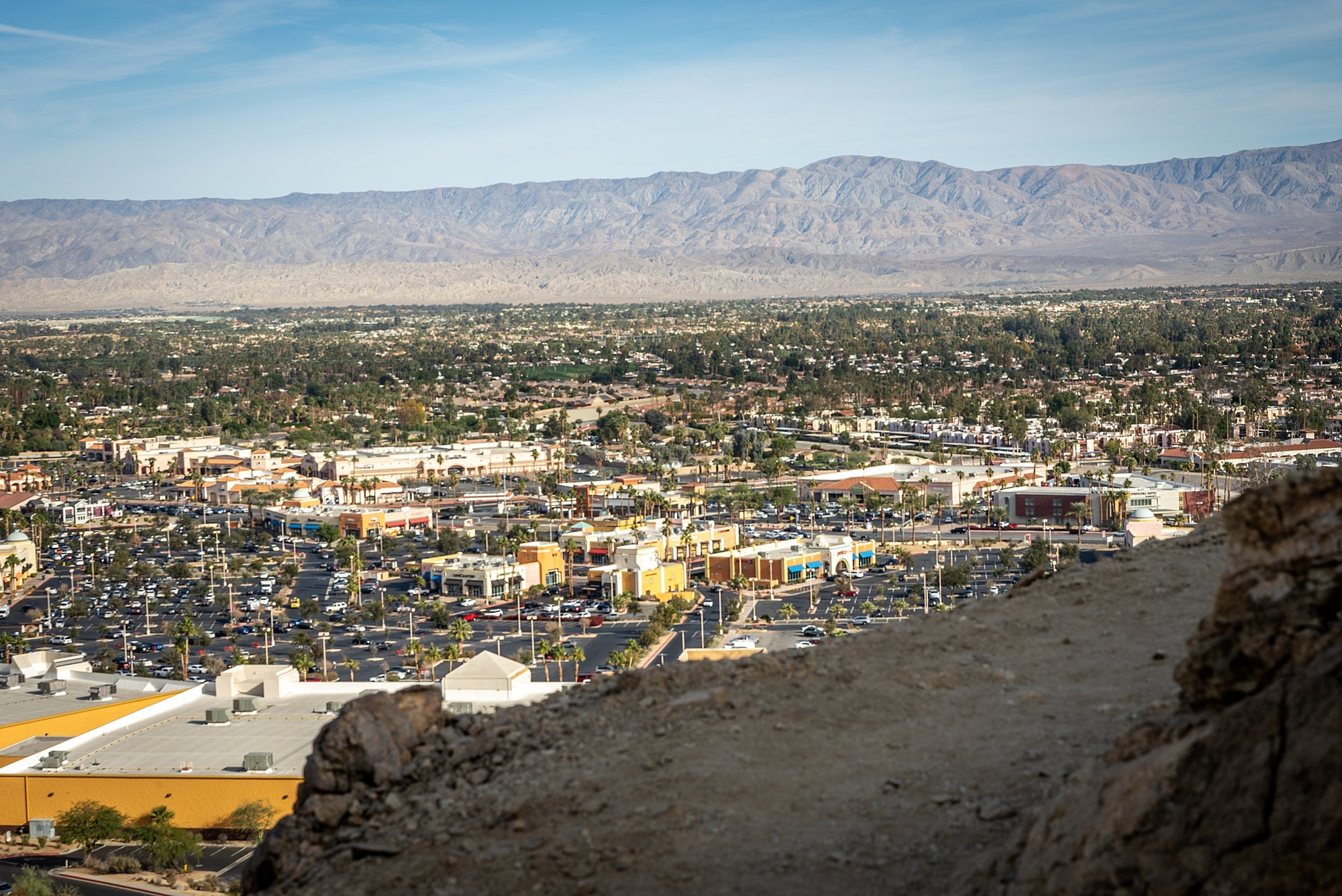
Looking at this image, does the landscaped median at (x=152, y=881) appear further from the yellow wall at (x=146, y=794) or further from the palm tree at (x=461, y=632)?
the palm tree at (x=461, y=632)

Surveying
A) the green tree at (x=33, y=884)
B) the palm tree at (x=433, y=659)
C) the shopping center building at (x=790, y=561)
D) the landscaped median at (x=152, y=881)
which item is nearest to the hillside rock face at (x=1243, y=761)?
the green tree at (x=33, y=884)

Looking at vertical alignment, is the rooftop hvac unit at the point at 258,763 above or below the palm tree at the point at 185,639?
above

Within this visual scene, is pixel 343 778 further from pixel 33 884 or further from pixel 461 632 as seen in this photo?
pixel 461 632

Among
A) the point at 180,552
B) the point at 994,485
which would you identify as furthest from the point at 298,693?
the point at 994,485

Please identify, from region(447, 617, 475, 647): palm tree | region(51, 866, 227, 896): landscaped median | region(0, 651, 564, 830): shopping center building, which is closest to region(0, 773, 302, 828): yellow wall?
region(0, 651, 564, 830): shopping center building

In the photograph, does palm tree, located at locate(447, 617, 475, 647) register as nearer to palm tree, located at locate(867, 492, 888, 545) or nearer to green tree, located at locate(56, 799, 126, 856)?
green tree, located at locate(56, 799, 126, 856)
